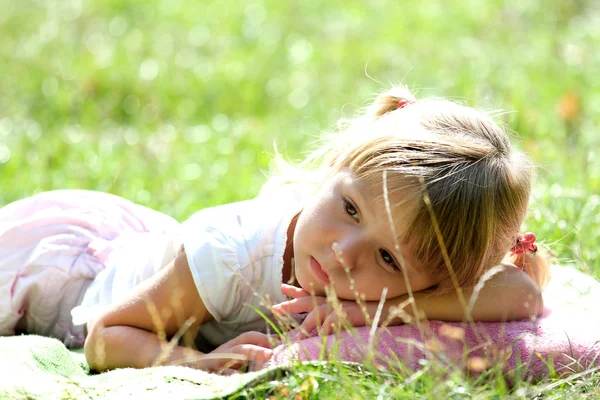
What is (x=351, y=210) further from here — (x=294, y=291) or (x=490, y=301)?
(x=490, y=301)

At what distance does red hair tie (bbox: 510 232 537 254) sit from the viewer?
118 inches

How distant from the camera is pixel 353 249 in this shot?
8.71 feet

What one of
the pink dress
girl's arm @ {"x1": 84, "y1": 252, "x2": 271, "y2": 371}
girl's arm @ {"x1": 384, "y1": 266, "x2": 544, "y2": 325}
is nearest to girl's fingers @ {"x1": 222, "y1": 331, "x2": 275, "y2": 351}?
girl's arm @ {"x1": 84, "y1": 252, "x2": 271, "y2": 371}

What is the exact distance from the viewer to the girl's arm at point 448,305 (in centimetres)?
275

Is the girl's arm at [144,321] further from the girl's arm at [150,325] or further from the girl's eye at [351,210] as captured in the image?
the girl's eye at [351,210]

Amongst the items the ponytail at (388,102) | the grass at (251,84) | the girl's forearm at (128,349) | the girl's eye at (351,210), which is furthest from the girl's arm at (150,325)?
the grass at (251,84)

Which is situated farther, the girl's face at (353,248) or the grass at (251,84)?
the grass at (251,84)

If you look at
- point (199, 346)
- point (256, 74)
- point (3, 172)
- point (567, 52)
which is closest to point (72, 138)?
point (3, 172)

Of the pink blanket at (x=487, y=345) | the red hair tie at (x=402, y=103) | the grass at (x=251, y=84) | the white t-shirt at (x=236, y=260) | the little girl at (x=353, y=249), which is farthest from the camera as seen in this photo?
the grass at (x=251, y=84)

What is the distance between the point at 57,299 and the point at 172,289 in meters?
0.81

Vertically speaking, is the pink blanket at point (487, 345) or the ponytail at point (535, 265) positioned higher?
the ponytail at point (535, 265)

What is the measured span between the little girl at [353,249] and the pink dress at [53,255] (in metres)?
0.08

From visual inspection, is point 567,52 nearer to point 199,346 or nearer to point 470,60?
point 470,60

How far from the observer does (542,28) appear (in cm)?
803
